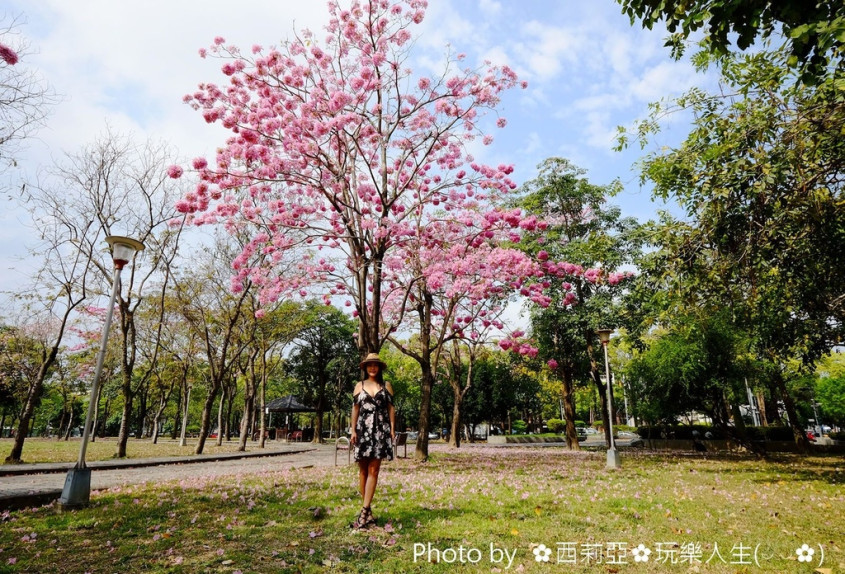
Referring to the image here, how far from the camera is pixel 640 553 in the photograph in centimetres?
443

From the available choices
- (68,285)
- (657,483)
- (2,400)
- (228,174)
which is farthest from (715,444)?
(2,400)

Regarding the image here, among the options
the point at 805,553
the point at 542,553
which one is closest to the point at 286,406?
the point at 542,553

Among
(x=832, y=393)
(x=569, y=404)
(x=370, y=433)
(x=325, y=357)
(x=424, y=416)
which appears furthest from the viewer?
(x=325, y=357)

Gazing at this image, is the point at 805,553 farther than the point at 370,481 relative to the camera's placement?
No

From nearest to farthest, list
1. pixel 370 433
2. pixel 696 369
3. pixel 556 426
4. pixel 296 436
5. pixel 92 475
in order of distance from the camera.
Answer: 1. pixel 370 433
2. pixel 92 475
3. pixel 696 369
4. pixel 296 436
5. pixel 556 426

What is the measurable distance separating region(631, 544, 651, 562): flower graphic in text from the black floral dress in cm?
273

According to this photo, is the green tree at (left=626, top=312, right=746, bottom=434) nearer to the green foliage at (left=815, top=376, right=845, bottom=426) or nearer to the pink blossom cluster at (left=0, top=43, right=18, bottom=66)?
the pink blossom cluster at (left=0, top=43, right=18, bottom=66)

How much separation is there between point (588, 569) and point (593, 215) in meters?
20.3

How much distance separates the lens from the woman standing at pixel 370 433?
17.7 feet

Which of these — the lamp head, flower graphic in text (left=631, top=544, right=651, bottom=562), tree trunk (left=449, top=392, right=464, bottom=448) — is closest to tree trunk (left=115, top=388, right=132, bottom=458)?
the lamp head

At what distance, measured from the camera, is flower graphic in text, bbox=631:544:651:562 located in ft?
14.0

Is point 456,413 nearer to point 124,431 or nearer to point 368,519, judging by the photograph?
point 124,431

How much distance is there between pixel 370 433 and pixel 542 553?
2292 millimetres

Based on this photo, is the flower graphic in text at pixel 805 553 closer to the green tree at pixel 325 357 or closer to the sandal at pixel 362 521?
the sandal at pixel 362 521
